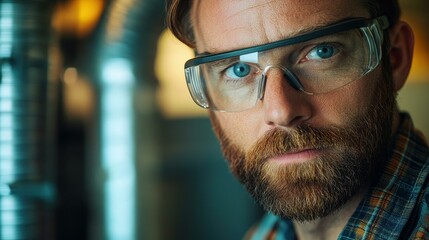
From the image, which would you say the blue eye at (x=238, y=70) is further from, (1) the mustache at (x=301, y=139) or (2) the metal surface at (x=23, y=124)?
(2) the metal surface at (x=23, y=124)

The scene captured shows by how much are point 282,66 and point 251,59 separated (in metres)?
0.07

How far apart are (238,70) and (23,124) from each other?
103 centimetres

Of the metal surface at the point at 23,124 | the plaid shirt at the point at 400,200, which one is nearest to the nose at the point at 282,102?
the plaid shirt at the point at 400,200

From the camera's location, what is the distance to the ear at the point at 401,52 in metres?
1.29

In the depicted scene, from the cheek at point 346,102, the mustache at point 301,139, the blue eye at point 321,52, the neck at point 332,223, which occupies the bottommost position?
the neck at point 332,223

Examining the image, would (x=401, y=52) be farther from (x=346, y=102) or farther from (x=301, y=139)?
(x=301, y=139)

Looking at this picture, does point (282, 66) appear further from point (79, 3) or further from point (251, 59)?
point (79, 3)

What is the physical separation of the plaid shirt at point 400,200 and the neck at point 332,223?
0.19 feet

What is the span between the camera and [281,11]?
3.78 ft

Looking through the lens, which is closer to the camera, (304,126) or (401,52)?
(304,126)

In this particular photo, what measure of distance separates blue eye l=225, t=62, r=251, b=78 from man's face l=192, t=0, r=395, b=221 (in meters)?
0.04

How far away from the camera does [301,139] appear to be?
3.57ft

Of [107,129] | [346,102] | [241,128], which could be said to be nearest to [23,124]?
[107,129]

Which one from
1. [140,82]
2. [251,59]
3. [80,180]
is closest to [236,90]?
[251,59]
